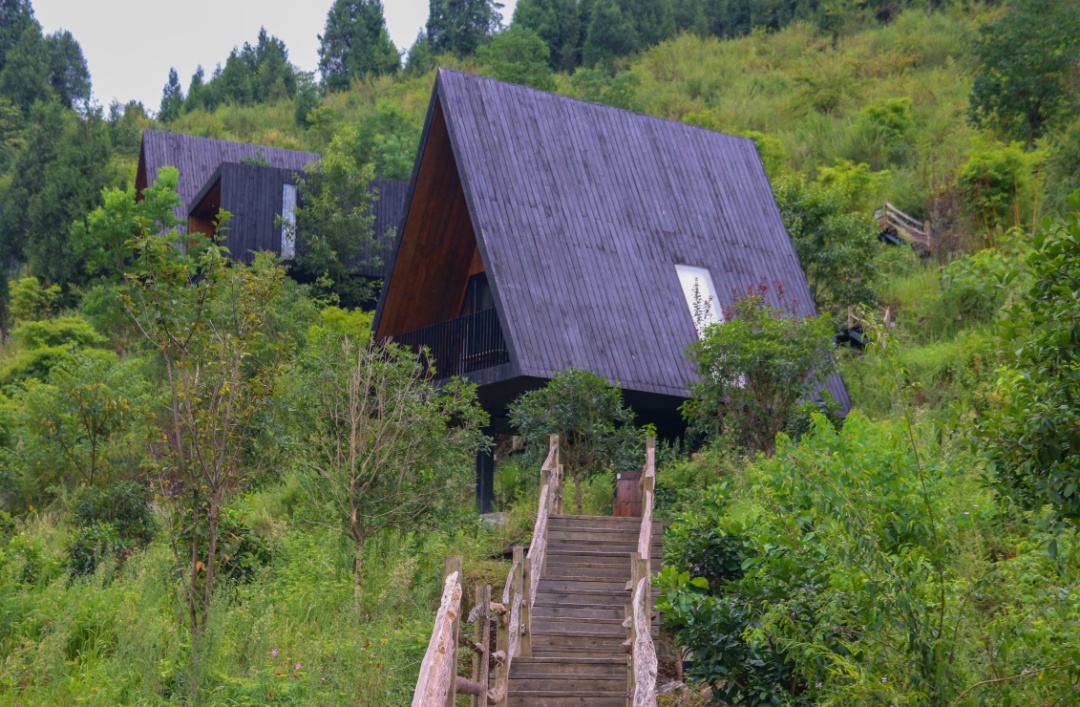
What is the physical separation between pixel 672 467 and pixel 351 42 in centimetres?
5648

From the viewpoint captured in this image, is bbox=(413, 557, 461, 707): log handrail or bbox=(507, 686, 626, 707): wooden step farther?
bbox=(507, 686, 626, 707): wooden step

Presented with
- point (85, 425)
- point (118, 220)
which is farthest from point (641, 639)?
point (118, 220)

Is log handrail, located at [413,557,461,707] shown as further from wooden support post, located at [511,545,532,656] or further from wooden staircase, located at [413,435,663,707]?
wooden support post, located at [511,545,532,656]

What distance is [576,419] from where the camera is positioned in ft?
52.9

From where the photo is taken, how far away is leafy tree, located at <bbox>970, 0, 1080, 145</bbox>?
91.7ft

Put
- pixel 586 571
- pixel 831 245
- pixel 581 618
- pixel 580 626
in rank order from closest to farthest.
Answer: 1. pixel 580 626
2. pixel 581 618
3. pixel 586 571
4. pixel 831 245

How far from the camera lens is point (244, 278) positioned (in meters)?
11.7

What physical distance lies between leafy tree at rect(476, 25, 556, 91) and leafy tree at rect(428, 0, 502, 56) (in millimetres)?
17836

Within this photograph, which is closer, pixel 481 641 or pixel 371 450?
pixel 481 641

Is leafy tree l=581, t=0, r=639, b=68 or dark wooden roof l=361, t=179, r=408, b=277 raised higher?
leafy tree l=581, t=0, r=639, b=68

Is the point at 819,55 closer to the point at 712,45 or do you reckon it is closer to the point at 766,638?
the point at 712,45

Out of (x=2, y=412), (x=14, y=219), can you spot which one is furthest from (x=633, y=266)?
(x=14, y=219)

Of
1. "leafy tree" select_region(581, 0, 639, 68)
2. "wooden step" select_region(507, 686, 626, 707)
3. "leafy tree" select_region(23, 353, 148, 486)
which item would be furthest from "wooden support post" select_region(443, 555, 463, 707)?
"leafy tree" select_region(581, 0, 639, 68)

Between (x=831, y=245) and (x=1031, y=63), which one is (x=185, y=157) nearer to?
(x=831, y=245)
